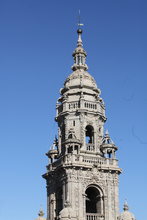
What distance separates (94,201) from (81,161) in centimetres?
536

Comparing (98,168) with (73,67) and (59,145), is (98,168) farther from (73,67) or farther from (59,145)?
(73,67)

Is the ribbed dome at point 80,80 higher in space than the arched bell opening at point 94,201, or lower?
higher

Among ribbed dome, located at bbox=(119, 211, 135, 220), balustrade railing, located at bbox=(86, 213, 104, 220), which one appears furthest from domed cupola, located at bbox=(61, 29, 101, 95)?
ribbed dome, located at bbox=(119, 211, 135, 220)

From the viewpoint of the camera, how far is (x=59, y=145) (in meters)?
73.3

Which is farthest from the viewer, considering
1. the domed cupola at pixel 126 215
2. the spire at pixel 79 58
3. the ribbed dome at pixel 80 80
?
the spire at pixel 79 58

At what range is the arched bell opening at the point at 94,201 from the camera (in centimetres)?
6812

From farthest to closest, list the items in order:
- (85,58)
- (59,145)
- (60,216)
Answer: (85,58) → (59,145) → (60,216)

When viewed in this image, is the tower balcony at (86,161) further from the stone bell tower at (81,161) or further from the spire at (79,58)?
the spire at (79,58)

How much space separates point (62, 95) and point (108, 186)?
1408 centimetres

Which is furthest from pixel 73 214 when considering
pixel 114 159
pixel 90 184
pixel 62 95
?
pixel 62 95

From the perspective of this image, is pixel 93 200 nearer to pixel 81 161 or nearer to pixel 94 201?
pixel 94 201

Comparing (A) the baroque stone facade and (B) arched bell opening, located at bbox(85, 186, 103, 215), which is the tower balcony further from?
(B) arched bell opening, located at bbox(85, 186, 103, 215)

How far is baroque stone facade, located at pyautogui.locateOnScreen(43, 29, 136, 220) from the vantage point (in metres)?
66.9

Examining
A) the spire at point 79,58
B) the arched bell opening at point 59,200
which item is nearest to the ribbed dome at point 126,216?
the arched bell opening at point 59,200
